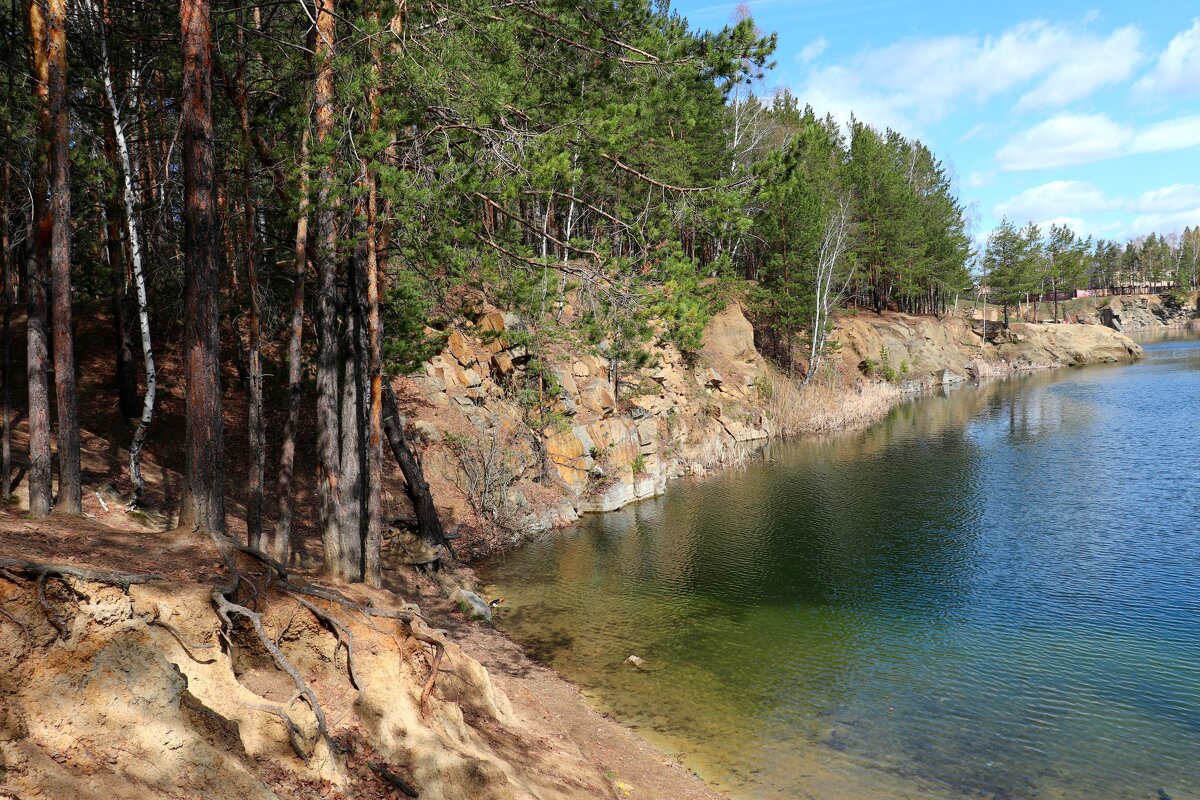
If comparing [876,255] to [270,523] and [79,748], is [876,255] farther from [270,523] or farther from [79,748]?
[79,748]

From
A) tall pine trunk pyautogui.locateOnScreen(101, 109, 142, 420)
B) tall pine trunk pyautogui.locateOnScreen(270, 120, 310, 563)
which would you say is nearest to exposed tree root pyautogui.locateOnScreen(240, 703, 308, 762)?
tall pine trunk pyautogui.locateOnScreen(270, 120, 310, 563)

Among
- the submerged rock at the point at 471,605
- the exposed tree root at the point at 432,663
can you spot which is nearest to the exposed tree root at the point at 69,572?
the exposed tree root at the point at 432,663

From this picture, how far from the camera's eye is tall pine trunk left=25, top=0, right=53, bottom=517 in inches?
411

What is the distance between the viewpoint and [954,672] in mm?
12781

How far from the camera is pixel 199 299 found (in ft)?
29.2

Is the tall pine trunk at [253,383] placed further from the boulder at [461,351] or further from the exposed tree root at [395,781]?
the boulder at [461,351]

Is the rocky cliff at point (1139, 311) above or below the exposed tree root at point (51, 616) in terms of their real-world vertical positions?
above

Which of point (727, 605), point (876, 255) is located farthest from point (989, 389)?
point (727, 605)

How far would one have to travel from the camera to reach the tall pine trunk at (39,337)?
10.4 m

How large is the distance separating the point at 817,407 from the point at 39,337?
32.9m

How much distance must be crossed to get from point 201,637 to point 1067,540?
19.5 m

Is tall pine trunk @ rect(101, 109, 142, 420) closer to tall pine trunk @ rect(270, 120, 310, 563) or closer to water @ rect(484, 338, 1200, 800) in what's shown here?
tall pine trunk @ rect(270, 120, 310, 563)

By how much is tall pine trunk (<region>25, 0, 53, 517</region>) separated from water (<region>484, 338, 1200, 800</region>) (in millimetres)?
8091

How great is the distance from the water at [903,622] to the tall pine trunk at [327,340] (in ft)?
14.3
